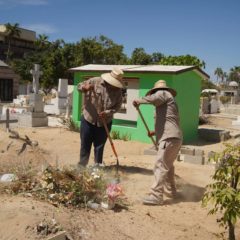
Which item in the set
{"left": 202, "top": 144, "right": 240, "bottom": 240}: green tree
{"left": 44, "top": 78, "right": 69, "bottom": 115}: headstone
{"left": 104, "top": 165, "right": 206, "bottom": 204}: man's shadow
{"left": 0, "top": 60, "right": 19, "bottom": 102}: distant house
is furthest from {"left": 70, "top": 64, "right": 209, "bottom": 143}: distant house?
{"left": 0, "top": 60, "right": 19, "bottom": 102}: distant house

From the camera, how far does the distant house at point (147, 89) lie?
37.5 feet

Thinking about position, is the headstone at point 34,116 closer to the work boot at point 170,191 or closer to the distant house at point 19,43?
the work boot at point 170,191

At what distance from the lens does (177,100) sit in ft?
38.0

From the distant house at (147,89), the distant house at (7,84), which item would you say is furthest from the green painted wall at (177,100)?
the distant house at (7,84)

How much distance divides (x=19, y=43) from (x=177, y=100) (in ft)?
197

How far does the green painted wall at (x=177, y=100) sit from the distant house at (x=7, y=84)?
67.5ft

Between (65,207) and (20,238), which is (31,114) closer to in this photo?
(65,207)

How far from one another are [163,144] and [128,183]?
1220mm

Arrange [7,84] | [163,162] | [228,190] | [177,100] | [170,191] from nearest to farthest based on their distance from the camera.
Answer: [228,190] → [163,162] → [170,191] → [177,100] → [7,84]

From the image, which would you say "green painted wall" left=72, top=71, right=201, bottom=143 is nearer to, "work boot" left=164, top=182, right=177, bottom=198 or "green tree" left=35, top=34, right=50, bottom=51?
"work boot" left=164, top=182, right=177, bottom=198

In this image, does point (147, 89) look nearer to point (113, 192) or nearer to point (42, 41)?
point (113, 192)

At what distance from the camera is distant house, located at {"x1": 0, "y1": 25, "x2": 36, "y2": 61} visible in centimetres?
6378

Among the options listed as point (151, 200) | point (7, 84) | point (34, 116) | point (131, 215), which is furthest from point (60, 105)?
point (131, 215)

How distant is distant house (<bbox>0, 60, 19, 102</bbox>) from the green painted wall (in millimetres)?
20589
